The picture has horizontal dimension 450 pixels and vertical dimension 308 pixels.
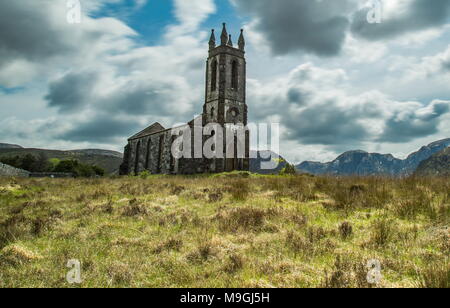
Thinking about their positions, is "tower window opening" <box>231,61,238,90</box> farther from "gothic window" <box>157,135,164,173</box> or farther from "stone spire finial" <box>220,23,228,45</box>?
"gothic window" <box>157,135,164,173</box>

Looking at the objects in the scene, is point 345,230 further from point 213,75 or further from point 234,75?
point 213,75

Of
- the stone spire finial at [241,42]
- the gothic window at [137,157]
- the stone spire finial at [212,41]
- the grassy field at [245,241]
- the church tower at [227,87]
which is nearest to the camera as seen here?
the grassy field at [245,241]

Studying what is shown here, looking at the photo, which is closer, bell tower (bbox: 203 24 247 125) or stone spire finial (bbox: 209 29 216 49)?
bell tower (bbox: 203 24 247 125)

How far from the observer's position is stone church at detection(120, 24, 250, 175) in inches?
1435

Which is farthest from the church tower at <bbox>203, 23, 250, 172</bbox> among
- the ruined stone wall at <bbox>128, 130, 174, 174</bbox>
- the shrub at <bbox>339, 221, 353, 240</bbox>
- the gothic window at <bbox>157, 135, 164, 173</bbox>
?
the shrub at <bbox>339, 221, 353, 240</bbox>

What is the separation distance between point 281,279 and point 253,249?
3.95 ft

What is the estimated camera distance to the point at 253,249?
16.7 feet

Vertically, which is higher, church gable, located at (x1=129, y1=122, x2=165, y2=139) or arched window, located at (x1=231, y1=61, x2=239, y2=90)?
arched window, located at (x1=231, y1=61, x2=239, y2=90)

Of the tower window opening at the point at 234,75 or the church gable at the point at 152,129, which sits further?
the church gable at the point at 152,129

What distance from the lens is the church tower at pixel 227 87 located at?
124 ft

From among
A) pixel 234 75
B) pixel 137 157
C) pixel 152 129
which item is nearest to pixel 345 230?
pixel 234 75

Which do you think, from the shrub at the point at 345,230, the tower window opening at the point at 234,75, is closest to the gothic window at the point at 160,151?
the tower window opening at the point at 234,75

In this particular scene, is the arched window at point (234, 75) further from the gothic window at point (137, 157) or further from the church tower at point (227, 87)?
the gothic window at point (137, 157)

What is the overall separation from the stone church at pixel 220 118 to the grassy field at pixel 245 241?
87.9 ft
